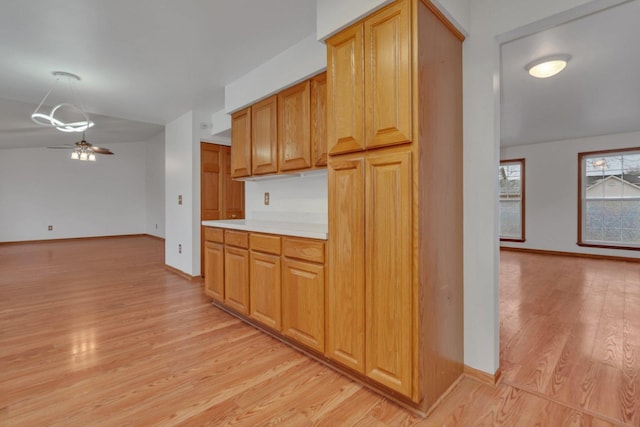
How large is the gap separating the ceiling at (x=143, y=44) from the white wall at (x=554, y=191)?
614 cm

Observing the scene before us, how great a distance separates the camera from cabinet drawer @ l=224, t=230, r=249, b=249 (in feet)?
8.62

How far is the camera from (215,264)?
122 inches

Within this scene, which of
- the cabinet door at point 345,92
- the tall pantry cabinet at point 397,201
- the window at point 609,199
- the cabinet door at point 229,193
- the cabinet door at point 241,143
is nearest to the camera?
the tall pantry cabinet at point 397,201

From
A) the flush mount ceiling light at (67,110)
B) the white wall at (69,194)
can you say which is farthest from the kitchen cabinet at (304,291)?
the white wall at (69,194)

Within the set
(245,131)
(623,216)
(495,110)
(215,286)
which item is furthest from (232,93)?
(623,216)

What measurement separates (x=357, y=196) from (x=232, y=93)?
242cm

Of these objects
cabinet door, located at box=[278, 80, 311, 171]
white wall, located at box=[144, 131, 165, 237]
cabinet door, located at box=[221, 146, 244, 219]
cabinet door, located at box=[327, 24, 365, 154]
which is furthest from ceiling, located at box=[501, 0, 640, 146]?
white wall, located at box=[144, 131, 165, 237]

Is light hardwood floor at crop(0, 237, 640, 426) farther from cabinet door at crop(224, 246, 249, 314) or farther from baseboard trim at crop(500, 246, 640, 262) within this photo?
baseboard trim at crop(500, 246, 640, 262)

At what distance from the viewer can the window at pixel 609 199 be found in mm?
5504

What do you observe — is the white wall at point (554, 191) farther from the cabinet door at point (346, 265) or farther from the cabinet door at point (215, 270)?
the cabinet door at point (215, 270)

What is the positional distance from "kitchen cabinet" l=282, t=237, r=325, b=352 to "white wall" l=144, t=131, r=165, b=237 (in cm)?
776

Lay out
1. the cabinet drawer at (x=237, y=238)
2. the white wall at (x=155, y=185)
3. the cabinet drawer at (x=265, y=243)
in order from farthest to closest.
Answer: the white wall at (x=155, y=185) → the cabinet drawer at (x=237, y=238) → the cabinet drawer at (x=265, y=243)

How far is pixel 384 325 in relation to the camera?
162 cm

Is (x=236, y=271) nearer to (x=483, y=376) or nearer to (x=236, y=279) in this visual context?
(x=236, y=279)
